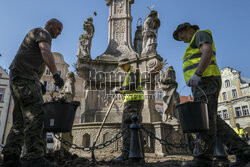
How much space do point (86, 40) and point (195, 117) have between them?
6788mm

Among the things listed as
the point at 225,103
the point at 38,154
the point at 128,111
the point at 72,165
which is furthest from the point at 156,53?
the point at 225,103

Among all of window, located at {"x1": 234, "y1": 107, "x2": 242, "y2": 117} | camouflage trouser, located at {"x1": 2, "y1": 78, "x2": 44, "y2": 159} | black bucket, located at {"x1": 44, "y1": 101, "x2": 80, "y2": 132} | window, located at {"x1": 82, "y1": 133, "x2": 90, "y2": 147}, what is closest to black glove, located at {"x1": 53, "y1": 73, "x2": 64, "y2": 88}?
black bucket, located at {"x1": 44, "y1": 101, "x2": 80, "y2": 132}

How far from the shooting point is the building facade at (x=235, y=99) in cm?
3193

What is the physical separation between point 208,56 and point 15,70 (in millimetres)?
2639

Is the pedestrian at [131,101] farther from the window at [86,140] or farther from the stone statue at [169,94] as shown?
the stone statue at [169,94]

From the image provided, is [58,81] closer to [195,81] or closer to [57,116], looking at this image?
[57,116]

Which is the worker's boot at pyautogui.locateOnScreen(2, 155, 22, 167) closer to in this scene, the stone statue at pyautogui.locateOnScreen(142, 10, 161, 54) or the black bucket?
the black bucket

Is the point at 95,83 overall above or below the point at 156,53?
below

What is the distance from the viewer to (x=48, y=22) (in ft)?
10.1

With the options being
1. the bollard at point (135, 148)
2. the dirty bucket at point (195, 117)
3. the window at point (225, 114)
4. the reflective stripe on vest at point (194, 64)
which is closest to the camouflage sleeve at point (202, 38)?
the reflective stripe on vest at point (194, 64)

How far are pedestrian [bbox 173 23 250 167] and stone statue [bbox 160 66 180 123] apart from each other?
4.17 m

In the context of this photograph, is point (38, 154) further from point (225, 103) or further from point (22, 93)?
point (225, 103)

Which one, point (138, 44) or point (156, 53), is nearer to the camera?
point (156, 53)

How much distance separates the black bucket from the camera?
2357 mm
